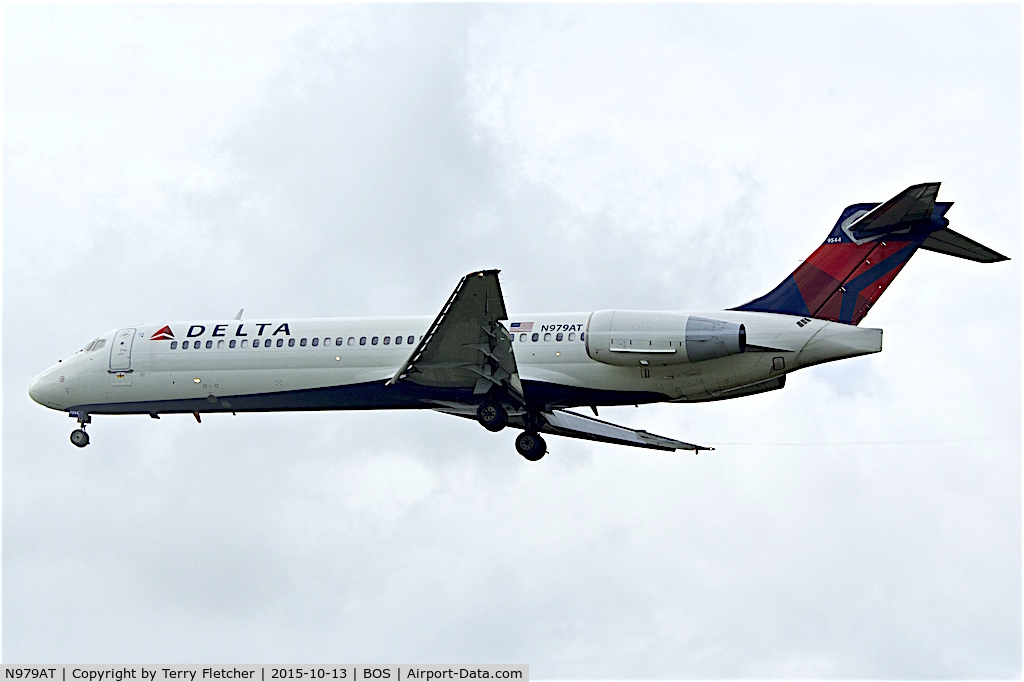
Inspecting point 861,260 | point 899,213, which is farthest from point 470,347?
point 899,213

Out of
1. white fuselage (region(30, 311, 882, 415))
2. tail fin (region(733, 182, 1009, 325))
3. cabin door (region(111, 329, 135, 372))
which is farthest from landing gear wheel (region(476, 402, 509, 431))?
cabin door (region(111, 329, 135, 372))

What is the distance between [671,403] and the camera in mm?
32344

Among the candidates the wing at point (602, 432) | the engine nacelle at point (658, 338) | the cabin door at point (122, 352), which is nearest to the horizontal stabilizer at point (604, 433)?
the wing at point (602, 432)

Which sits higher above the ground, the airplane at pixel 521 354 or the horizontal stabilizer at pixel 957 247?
the horizontal stabilizer at pixel 957 247

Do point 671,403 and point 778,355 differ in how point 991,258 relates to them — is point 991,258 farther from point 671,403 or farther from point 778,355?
point 671,403

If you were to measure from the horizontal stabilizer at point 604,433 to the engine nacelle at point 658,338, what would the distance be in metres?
5.32

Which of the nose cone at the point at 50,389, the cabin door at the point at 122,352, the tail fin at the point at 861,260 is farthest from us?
the nose cone at the point at 50,389

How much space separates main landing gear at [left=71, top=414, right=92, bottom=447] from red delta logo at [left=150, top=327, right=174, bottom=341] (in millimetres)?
2908

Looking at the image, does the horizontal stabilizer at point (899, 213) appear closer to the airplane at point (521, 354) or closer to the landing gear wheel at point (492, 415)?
the airplane at point (521, 354)

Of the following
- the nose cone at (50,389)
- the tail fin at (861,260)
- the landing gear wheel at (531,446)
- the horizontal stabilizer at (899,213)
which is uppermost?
the horizontal stabilizer at (899,213)

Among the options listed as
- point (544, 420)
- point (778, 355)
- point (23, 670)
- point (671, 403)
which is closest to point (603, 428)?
→ point (544, 420)

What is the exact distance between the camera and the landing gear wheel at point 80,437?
120ft

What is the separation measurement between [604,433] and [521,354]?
513cm

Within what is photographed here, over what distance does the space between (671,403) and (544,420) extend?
411cm
